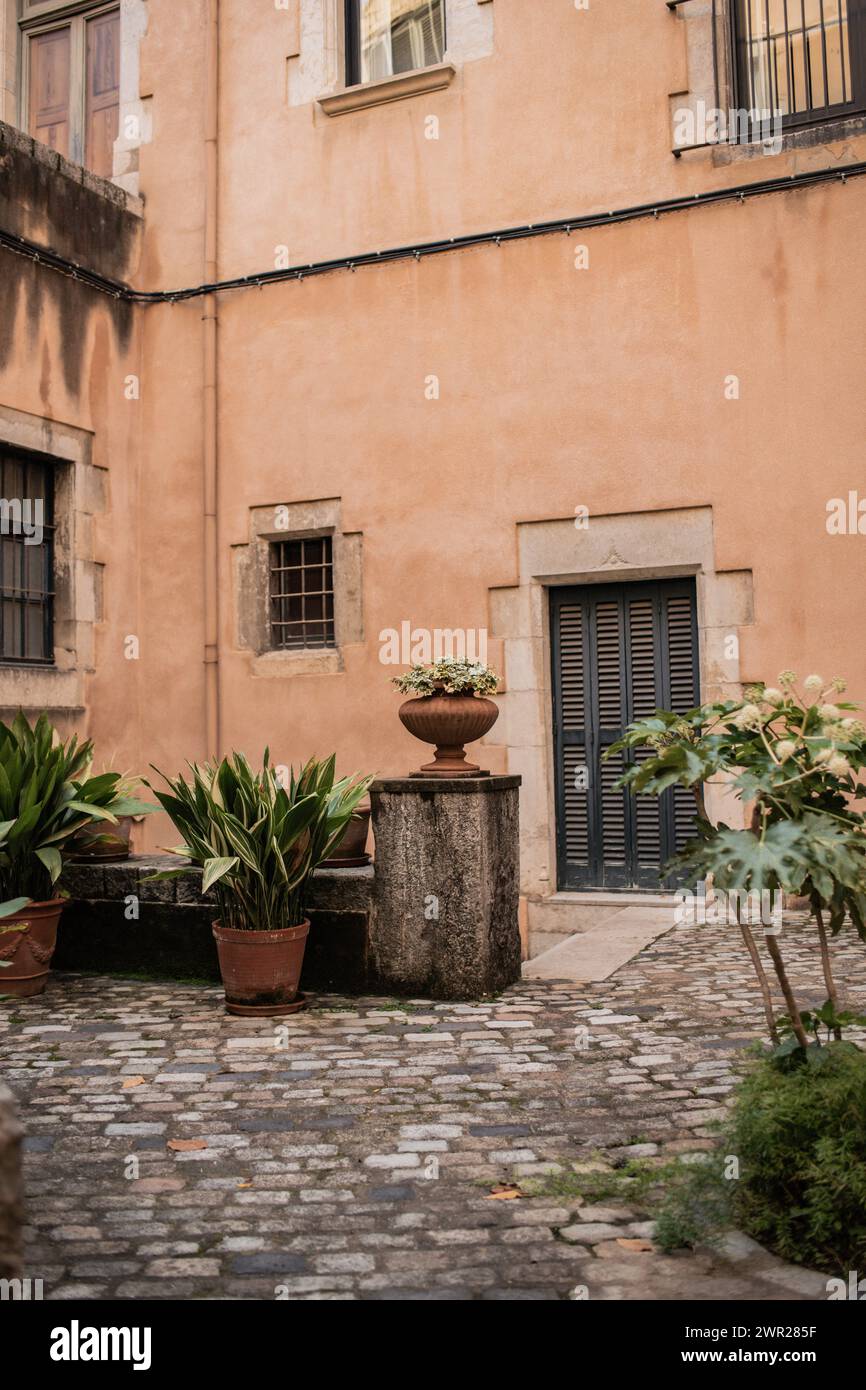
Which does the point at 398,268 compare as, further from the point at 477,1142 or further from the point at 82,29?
the point at 477,1142

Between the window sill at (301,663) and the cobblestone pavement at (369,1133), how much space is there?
3.20 m

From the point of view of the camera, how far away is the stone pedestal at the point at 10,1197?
1905mm

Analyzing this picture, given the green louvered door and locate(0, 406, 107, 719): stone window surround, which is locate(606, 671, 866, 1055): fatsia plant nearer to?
the green louvered door

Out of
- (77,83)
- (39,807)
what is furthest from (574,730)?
(77,83)

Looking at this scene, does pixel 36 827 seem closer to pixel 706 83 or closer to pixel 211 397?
pixel 211 397

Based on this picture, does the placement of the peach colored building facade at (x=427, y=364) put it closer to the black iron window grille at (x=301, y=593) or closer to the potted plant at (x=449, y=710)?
the black iron window grille at (x=301, y=593)

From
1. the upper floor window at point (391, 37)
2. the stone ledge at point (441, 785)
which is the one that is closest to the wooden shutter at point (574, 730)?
the stone ledge at point (441, 785)

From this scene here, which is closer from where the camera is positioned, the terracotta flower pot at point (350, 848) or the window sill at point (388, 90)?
the terracotta flower pot at point (350, 848)

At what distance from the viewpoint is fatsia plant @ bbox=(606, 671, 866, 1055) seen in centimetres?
269

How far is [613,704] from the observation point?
8117 millimetres

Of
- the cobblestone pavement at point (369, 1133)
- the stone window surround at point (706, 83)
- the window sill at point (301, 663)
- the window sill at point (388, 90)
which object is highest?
the window sill at point (388, 90)

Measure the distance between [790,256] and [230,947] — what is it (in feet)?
17.6

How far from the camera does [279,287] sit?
890cm

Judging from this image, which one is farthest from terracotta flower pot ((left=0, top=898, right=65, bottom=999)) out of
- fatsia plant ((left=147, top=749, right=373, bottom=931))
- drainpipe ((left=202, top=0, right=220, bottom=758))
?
drainpipe ((left=202, top=0, right=220, bottom=758))
